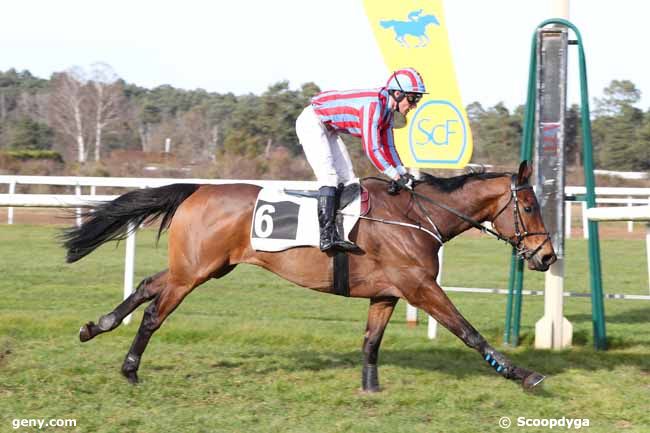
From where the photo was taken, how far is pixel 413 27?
25.2 ft

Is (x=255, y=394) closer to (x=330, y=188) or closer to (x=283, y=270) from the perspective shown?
(x=283, y=270)

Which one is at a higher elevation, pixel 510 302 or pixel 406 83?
pixel 406 83

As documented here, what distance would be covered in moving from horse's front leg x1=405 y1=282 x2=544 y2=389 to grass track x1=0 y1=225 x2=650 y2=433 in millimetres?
158

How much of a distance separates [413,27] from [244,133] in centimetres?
2634

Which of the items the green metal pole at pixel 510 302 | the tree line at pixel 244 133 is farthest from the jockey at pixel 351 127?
the tree line at pixel 244 133

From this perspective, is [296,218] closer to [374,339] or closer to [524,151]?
[374,339]

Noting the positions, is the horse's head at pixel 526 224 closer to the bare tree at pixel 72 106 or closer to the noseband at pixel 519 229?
the noseband at pixel 519 229

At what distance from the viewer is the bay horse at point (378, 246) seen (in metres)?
5.30

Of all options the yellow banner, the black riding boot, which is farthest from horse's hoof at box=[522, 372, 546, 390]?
the yellow banner

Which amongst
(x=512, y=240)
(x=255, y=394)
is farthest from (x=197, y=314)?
(x=512, y=240)

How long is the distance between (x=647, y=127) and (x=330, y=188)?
26735 mm

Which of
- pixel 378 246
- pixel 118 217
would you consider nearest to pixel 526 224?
pixel 378 246

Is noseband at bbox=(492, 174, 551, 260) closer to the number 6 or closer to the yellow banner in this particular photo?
the number 6

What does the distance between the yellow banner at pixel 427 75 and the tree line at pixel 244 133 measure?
12642 mm
